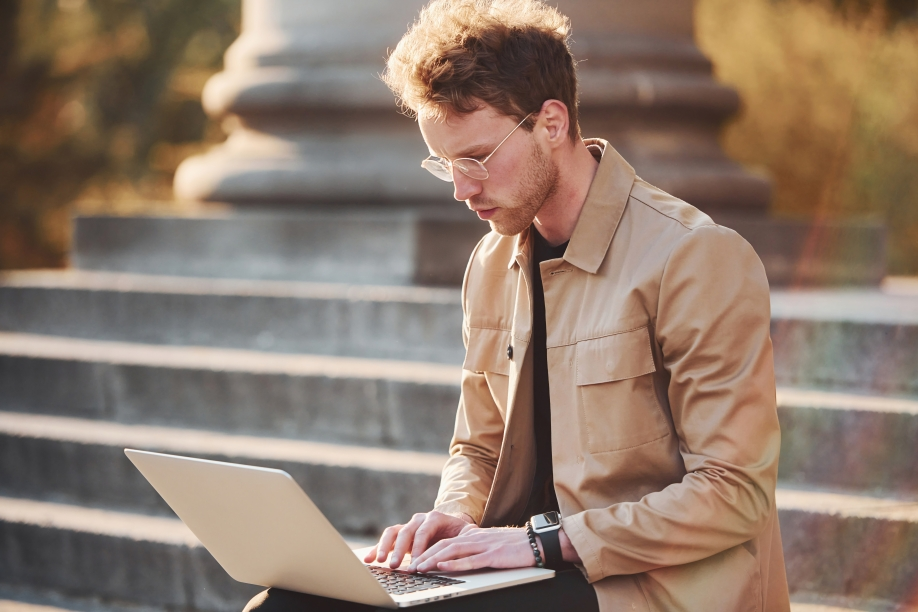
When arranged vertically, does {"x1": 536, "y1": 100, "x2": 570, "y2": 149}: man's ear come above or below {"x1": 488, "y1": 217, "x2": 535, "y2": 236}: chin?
above

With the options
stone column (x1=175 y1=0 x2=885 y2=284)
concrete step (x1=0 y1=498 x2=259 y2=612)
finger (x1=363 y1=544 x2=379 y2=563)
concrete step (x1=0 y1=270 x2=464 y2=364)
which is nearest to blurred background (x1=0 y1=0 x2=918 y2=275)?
stone column (x1=175 y1=0 x2=885 y2=284)

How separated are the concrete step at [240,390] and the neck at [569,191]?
1772mm

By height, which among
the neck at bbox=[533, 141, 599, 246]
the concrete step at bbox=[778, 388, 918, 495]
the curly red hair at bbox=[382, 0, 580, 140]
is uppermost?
the curly red hair at bbox=[382, 0, 580, 140]

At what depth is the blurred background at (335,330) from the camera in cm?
381

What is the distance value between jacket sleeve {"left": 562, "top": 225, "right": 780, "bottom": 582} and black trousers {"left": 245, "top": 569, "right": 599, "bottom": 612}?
1.7 inches

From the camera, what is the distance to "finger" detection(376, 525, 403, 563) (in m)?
2.45

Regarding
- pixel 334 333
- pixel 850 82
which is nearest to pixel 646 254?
pixel 334 333

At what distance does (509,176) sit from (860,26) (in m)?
13.0

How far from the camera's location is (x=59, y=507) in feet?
15.4

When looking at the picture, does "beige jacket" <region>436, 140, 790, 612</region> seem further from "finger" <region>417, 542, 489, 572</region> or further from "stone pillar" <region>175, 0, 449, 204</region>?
"stone pillar" <region>175, 0, 449, 204</region>

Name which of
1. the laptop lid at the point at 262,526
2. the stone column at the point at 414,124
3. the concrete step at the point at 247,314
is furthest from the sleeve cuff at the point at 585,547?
the stone column at the point at 414,124

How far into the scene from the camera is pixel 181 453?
445 cm

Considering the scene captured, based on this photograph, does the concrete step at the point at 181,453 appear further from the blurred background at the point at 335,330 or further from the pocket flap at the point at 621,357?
the pocket flap at the point at 621,357

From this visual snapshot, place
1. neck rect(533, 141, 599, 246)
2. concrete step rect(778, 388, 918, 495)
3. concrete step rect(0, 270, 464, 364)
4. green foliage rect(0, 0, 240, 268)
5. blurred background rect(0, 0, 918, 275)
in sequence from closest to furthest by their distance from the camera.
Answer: neck rect(533, 141, 599, 246) < concrete step rect(778, 388, 918, 495) < concrete step rect(0, 270, 464, 364) < blurred background rect(0, 0, 918, 275) < green foliage rect(0, 0, 240, 268)
